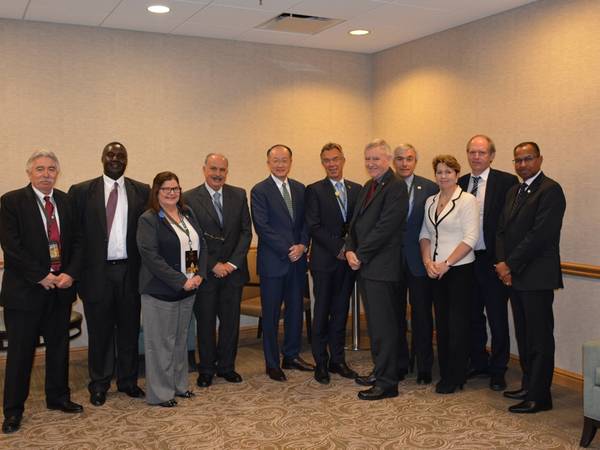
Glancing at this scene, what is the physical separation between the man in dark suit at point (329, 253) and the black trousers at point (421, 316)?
481mm

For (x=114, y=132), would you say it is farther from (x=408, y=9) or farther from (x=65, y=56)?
(x=408, y=9)

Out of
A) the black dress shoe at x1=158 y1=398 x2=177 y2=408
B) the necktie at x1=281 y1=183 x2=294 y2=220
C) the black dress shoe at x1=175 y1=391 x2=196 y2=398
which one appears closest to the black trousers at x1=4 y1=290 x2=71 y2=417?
the black dress shoe at x1=158 y1=398 x2=177 y2=408

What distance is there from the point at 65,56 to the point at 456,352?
418 cm

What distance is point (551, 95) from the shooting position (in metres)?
5.42

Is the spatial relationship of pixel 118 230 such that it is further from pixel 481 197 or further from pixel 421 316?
pixel 481 197

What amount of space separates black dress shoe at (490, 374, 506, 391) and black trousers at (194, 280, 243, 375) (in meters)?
1.93

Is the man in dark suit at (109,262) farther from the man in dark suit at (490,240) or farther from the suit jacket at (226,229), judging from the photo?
the man in dark suit at (490,240)

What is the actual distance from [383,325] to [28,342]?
91.1 inches

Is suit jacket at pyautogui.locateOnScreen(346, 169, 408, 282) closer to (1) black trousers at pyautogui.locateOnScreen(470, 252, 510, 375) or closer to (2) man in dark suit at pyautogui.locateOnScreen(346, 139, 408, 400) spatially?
(2) man in dark suit at pyautogui.locateOnScreen(346, 139, 408, 400)

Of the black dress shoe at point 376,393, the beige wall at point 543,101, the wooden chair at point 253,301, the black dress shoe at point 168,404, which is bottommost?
the black dress shoe at point 168,404

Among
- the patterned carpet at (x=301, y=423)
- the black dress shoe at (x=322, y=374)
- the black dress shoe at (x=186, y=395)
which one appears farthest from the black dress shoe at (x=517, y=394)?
the black dress shoe at (x=186, y=395)

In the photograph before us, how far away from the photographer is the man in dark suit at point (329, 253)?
5.25 meters

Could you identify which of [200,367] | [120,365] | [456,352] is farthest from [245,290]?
[456,352]

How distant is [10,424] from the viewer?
427cm
